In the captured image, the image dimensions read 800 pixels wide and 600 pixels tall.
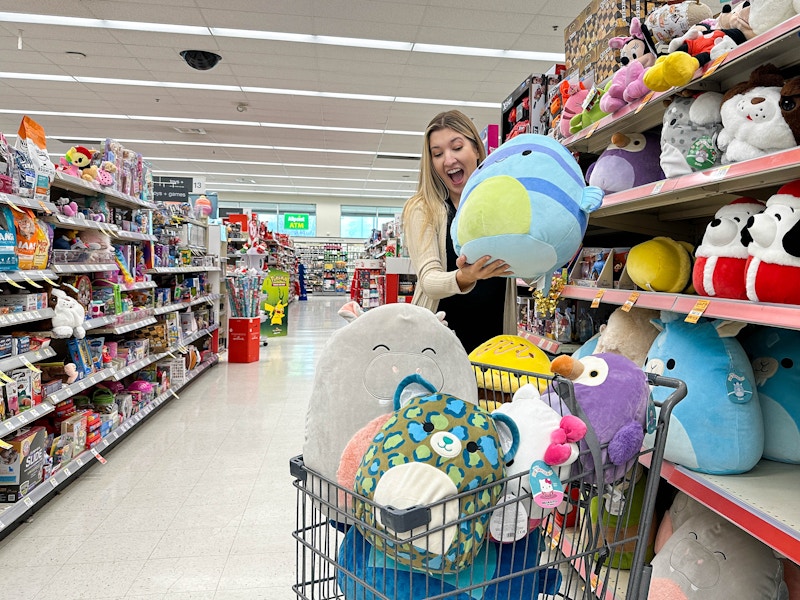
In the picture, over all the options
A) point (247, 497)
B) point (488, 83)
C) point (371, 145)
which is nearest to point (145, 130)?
point (371, 145)

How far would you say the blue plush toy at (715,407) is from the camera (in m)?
1.33

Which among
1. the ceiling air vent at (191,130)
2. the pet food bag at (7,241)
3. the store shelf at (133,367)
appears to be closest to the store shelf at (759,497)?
the pet food bag at (7,241)

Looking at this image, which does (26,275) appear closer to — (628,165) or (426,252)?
(426,252)

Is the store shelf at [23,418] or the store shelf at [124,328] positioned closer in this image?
the store shelf at [23,418]

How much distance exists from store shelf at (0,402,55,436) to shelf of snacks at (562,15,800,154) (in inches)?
103

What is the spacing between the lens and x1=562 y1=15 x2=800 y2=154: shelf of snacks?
1184 mm

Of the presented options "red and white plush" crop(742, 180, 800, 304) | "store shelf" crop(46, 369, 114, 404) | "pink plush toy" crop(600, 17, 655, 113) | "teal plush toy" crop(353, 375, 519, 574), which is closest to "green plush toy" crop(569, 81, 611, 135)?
"pink plush toy" crop(600, 17, 655, 113)

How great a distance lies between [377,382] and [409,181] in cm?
1582

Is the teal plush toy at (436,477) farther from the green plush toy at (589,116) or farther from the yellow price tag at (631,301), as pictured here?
the green plush toy at (589,116)

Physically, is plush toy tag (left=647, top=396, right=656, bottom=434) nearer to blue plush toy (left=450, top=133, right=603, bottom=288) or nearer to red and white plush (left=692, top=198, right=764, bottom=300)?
blue plush toy (left=450, top=133, right=603, bottom=288)

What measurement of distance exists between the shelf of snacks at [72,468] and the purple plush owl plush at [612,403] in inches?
101

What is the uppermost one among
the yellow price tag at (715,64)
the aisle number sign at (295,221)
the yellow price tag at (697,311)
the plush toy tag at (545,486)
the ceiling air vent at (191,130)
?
the ceiling air vent at (191,130)

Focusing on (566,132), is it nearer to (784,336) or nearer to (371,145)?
(784,336)

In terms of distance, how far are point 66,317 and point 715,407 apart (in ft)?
9.88
